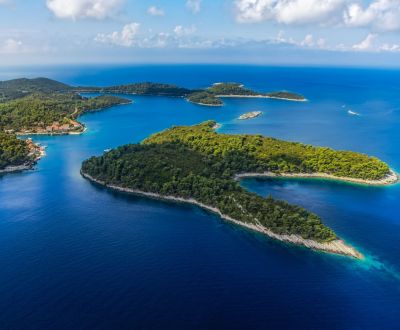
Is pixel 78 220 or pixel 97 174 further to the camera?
pixel 97 174

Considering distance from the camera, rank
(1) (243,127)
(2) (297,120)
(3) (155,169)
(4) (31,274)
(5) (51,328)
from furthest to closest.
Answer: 1. (2) (297,120)
2. (1) (243,127)
3. (3) (155,169)
4. (4) (31,274)
5. (5) (51,328)

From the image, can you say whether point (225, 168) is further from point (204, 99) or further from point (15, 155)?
point (204, 99)

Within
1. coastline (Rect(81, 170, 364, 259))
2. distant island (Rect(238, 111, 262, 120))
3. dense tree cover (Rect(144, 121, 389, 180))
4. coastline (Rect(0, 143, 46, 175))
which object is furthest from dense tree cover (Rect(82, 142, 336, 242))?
distant island (Rect(238, 111, 262, 120))

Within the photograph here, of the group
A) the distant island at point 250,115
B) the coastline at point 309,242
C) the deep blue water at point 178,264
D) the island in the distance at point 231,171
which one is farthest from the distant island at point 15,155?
the distant island at point 250,115

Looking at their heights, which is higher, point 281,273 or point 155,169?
point 155,169

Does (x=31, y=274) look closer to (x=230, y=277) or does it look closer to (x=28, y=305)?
(x=28, y=305)

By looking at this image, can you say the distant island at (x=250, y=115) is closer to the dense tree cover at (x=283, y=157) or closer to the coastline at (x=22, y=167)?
the dense tree cover at (x=283, y=157)

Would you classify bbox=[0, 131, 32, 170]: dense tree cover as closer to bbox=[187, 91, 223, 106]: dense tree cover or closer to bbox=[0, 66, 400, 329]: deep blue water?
bbox=[0, 66, 400, 329]: deep blue water

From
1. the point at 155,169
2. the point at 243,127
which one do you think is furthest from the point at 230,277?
the point at 243,127
